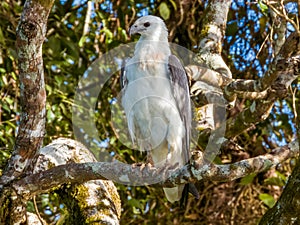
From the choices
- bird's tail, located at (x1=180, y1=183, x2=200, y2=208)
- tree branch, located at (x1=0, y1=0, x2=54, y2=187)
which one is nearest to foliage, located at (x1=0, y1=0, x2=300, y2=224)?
bird's tail, located at (x1=180, y1=183, x2=200, y2=208)

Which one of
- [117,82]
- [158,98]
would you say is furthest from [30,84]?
[117,82]

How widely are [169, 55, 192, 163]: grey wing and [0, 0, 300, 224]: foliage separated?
1.04 meters

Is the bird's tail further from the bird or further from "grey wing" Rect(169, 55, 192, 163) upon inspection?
"grey wing" Rect(169, 55, 192, 163)

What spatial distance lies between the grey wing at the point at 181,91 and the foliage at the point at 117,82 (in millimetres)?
1038

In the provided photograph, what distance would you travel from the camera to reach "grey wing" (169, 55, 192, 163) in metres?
4.39

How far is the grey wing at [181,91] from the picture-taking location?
4.39m

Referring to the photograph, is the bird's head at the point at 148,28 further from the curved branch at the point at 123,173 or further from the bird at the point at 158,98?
the curved branch at the point at 123,173

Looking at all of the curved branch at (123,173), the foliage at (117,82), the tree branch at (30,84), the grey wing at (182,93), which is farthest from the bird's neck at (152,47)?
the tree branch at (30,84)

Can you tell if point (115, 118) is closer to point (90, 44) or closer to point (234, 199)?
point (90, 44)

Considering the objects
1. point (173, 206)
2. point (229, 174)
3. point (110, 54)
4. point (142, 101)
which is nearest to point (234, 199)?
point (173, 206)

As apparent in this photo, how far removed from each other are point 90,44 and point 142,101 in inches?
78.1

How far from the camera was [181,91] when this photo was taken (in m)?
4.41

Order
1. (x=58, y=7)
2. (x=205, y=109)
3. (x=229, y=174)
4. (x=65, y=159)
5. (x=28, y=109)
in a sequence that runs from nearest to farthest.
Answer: (x=229, y=174) → (x=28, y=109) → (x=65, y=159) → (x=205, y=109) → (x=58, y=7)

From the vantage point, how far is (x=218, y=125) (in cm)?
504
